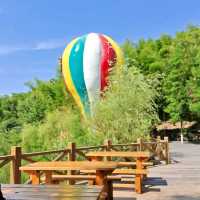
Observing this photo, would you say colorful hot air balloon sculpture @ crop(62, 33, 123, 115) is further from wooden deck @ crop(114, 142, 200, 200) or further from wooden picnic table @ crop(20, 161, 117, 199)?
wooden picnic table @ crop(20, 161, 117, 199)

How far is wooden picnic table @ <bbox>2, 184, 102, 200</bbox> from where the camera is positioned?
3.85 metres

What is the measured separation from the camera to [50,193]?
405cm

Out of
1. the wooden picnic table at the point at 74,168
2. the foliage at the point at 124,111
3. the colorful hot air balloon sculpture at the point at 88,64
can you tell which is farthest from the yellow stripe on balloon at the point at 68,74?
the wooden picnic table at the point at 74,168

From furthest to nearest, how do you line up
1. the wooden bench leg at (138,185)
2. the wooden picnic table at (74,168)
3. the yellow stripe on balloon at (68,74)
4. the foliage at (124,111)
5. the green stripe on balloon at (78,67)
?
the yellow stripe on balloon at (68,74)
the green stripe on balloon at (78,67)
the foliage at (124,111)
the wooden bench leg at (138,185)
the wooden picnic table at (74,168)

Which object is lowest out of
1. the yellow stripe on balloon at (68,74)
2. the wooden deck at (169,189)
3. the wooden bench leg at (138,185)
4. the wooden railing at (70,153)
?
the wooden deck at (169,189)

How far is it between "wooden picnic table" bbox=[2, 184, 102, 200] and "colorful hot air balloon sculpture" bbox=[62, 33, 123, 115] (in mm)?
19937

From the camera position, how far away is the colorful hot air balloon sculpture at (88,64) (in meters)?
24.8

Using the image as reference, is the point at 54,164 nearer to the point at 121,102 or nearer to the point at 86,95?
the point at 121,102

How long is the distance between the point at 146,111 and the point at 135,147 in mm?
5277

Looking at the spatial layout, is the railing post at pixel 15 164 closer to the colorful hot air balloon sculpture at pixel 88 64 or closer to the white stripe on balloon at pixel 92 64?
the colorful hot air balloon sculpture at pixel 88 64

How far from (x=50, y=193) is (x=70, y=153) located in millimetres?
6125

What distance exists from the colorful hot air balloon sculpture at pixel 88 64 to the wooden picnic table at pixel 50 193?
19.9 metres

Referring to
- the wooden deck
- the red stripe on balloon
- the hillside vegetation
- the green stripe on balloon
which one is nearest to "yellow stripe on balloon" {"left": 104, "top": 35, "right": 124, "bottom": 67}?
the red stripe on balloon

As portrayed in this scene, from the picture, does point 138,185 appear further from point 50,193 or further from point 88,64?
point 88,64
